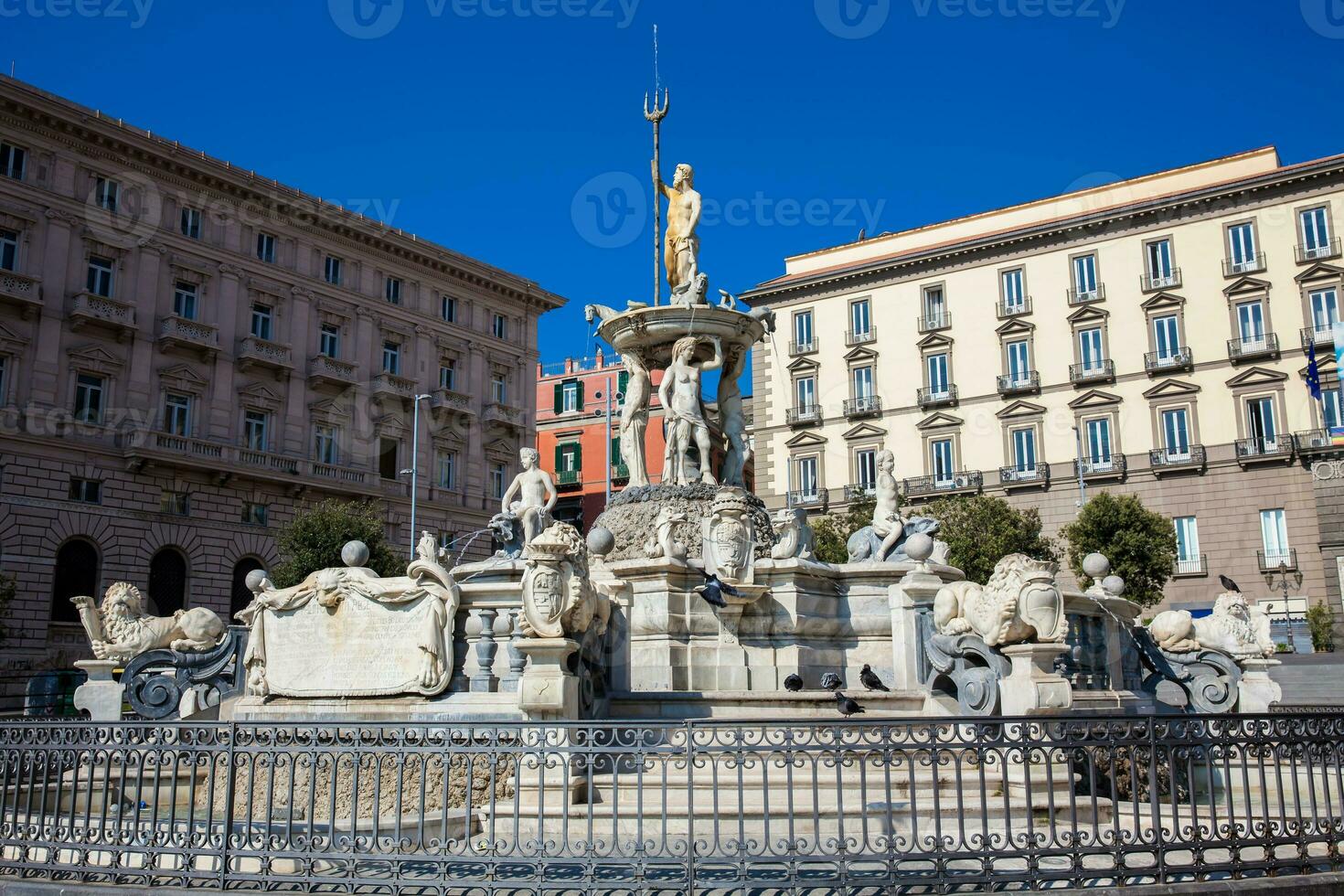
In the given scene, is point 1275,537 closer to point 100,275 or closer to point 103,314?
point 103,314

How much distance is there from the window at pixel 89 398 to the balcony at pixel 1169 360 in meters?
38.0

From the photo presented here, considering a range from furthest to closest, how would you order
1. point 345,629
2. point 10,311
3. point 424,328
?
point 424,328 → point 10,311 → point 345,629

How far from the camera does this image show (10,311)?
116ft

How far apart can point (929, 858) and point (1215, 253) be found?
42.0 metres

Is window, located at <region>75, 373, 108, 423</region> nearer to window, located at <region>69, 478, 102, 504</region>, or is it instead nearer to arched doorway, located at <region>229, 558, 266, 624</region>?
window, located at <region>69, 478, 102, 504</region>

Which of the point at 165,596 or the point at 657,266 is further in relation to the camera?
the point at 165,596

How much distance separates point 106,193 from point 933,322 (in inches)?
1274

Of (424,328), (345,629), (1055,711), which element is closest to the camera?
(1055,711)

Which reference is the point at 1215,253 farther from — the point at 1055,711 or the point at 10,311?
the point at 10,311

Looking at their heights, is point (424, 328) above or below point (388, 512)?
above

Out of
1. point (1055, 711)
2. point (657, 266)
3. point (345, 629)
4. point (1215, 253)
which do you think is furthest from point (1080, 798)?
point (1215, 253)

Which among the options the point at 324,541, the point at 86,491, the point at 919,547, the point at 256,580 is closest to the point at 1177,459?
the point at 324,541

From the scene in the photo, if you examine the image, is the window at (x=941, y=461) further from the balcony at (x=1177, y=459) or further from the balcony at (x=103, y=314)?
the balcony at (x=103, y=314)

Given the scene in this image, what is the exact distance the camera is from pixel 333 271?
46.7 m
